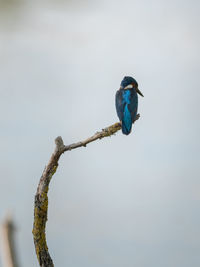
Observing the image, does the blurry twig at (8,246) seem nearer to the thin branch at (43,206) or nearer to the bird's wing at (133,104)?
the thin branch at (43,206)

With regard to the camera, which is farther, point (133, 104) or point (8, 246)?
point (133, 104)

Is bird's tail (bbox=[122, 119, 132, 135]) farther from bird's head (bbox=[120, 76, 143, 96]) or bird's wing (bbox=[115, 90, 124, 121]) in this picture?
bird's head (bbox=[120, 76, 143, 96])

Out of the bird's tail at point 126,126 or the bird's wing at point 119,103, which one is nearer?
the bird's tail at point 126,126

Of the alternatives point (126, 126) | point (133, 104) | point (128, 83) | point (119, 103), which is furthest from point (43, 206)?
point (128, 83)

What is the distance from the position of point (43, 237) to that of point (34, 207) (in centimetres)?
38

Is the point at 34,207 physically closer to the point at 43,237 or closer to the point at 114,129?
the point at 43,237

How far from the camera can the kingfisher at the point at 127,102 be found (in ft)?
28.9

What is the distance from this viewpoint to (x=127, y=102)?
33.1 feet

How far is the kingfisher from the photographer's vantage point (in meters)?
8.82

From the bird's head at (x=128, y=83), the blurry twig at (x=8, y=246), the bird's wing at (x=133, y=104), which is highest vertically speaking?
the bird's head at (x=128, y=83)

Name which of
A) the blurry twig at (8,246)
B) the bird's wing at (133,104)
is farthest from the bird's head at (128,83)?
the blurry twig at (8,246)

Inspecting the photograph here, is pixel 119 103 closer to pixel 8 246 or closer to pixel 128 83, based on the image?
pixel 128 83

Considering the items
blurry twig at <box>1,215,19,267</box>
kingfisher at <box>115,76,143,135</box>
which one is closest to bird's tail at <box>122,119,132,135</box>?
kingfisher at <box>115,76,143,135</box>

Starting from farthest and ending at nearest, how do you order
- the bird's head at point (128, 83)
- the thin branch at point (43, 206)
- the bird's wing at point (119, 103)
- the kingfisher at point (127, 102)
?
the bird's head at point (128, 83), the bird's wing at point (119, 103), the kingfisher at point (127, 102), the thin branch at point (43, 206)
